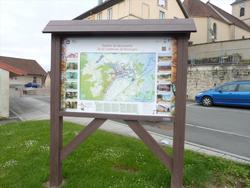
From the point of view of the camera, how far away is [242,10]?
59.5 meters

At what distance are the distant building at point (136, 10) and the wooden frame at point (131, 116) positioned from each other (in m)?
25.8

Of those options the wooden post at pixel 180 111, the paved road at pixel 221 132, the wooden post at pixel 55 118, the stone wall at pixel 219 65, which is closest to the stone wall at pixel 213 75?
the stone wall at pixel 219 65

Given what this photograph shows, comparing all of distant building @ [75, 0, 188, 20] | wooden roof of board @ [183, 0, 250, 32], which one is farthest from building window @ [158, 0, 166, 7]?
wooden roof of board @ [183, 0, 250, 32]

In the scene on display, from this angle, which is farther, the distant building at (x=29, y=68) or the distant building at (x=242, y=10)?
the distant building at (x=29, y=68)

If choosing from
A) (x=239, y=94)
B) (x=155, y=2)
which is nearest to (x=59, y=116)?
(x=239, y=94)

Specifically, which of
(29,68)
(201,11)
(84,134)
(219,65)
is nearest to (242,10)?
(201,11)

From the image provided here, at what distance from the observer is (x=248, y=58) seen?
2177 cm

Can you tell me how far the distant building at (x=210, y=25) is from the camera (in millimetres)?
43062

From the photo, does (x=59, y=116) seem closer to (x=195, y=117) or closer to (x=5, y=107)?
(x=195, y=117)

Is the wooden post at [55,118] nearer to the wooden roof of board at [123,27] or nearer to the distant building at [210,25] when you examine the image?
the wooden roof of board at [123,27]

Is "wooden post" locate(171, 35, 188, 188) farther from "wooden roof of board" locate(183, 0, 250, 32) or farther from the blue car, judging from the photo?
"wooden roof of board" locate(183, 0, 250, 32)

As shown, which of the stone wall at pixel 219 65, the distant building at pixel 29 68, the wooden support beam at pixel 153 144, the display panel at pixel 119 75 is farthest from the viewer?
the distant building at pixel 29 68

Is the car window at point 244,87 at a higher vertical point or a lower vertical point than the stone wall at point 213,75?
lower

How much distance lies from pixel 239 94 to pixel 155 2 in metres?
19.6
